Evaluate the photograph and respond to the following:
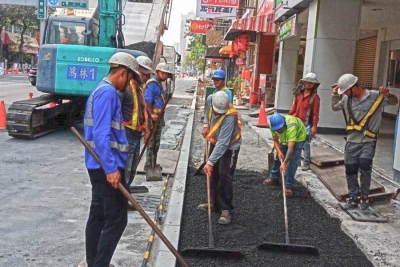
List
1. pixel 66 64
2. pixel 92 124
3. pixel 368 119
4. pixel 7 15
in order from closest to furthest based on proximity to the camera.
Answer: pixel 92 124, pixel 368 119, pixel 66 64, pixel 7 15

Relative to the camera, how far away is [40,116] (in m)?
11.7

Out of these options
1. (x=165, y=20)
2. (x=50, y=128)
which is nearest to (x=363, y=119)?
(x=50, y=128)

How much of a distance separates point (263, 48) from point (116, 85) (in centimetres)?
2151

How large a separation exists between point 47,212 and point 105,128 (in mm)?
2833

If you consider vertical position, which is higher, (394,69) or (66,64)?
(394,69)

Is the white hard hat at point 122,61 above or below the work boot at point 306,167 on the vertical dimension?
above

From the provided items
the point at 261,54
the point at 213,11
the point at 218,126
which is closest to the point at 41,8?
the point at 213,11

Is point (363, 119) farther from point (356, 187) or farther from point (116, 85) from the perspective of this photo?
point (116, 85)

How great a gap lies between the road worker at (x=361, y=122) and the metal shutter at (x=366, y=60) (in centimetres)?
1422

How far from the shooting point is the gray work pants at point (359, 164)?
621 cm

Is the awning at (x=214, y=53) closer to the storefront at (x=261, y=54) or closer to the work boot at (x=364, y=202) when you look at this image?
the storefront at (x=261, y=54)

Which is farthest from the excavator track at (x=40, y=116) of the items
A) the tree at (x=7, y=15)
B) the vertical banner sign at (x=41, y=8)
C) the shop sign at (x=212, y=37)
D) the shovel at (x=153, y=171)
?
the tree at (x=7, y=15)

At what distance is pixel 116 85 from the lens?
395cm

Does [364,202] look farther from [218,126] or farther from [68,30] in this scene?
[68,30]
